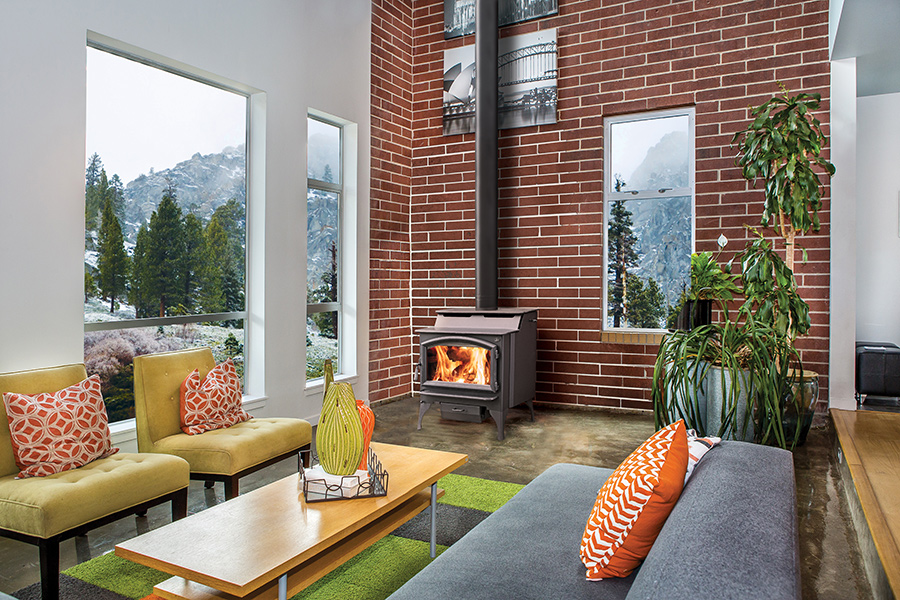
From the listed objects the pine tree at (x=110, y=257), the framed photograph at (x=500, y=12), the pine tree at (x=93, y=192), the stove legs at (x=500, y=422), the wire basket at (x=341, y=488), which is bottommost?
the stove legs at (x=500, y=422)

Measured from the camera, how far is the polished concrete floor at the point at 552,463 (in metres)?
2.33

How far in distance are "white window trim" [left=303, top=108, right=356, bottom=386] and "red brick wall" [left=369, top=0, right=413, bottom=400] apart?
0.24 m

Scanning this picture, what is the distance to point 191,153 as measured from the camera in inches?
153

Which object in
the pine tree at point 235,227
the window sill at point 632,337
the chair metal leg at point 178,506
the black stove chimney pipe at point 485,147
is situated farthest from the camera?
the black stove chimney pipe at point 485,147

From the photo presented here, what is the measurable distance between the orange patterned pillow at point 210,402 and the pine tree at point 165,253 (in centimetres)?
75

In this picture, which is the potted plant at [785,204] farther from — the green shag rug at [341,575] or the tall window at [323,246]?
the tall window at [323,246]

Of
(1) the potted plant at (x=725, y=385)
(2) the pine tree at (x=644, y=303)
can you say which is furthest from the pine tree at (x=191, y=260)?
(2) the pine tree at (x=644, y=303)

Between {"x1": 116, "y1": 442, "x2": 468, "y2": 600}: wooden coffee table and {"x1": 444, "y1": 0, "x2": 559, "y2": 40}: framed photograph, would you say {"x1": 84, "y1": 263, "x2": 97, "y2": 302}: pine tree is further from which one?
{"x1": 444, "y1": 0, "x2": 559, "y2": 40}: framed photograph

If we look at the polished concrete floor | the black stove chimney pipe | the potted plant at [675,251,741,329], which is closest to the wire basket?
the polished concrete floor

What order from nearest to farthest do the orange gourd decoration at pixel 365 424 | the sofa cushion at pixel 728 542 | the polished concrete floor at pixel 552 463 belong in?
the sofa cushion at pixel 728 542 < the orange gourd decoration at pixel 365 424 < the polished concrete floor at pixel 552 463

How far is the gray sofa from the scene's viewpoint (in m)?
0.94

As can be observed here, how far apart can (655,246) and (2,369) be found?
458cm

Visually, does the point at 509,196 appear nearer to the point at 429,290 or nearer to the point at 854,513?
the point at 429,290

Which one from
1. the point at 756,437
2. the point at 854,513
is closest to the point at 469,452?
the point at 756,437
